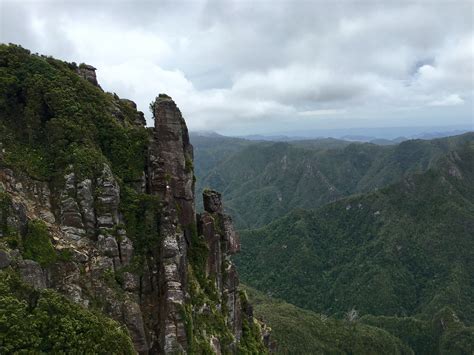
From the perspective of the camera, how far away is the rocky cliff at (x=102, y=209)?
31.3m

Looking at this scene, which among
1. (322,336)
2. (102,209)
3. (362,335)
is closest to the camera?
(102,209)

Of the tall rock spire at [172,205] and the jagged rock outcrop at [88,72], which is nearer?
the tall rock spire at [172,205]

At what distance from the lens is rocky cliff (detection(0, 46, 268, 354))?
31.3 metres

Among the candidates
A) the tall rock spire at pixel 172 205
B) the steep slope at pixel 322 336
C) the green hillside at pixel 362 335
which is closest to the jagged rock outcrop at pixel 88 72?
the tall rock spire at pixel 172 205

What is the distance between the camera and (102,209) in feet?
114

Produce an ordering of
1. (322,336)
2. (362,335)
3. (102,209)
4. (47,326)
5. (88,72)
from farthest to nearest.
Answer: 1. (362,335)
2. (322,336)
3. (88,72)
4. (102,209)
5. (47,326)

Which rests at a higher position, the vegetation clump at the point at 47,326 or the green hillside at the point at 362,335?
the vegetation clump at the point at 47,326

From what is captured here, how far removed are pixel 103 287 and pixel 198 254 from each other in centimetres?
1368

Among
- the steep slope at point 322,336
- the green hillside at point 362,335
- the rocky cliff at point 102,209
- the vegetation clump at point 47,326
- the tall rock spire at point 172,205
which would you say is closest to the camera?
the vegetation clump at point 47,326

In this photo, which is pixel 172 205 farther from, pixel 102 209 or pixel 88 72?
pixel 88 72

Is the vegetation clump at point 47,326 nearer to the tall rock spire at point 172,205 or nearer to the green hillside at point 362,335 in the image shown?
the tall rock spire at point 172,205

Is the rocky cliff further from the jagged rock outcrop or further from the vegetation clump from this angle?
the jagged rock outcrop

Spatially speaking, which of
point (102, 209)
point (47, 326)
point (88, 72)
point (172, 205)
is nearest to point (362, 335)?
point (172, 205)

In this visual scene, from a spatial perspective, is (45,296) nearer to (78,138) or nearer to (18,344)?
(18,344)
